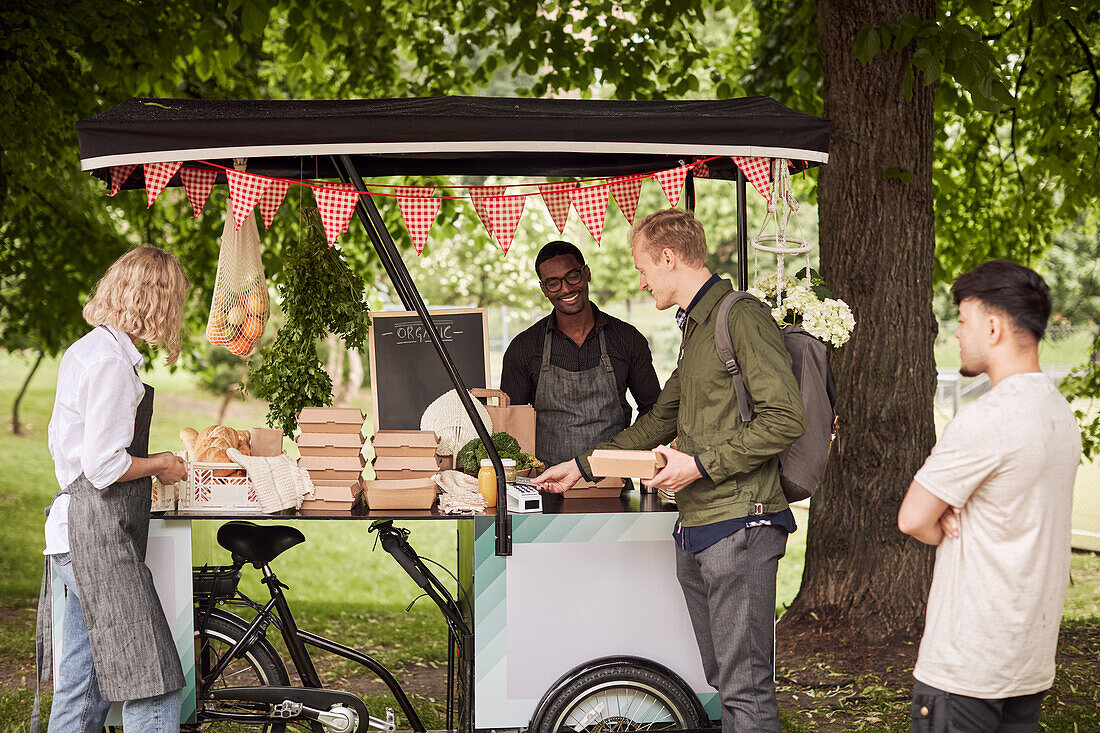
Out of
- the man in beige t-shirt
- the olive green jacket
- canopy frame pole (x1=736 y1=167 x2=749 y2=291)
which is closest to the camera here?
the man in beige t-shirt

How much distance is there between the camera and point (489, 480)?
3.40 metres

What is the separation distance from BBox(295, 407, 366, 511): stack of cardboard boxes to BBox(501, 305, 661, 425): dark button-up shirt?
102cm

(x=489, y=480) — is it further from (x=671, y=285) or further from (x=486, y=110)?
(x=486, y=110)

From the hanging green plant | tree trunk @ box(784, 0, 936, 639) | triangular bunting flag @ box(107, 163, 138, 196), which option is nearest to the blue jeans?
the hanging green plant

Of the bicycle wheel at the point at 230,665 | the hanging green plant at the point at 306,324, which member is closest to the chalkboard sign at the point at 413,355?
the hanging green plant at the point at 306,324

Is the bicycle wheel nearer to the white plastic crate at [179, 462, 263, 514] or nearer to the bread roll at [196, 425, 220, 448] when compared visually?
the white plastic crate at [179, 462, 263, 514]

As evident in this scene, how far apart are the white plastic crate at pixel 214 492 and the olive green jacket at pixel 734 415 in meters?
1.47

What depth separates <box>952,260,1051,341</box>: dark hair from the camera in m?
2.21

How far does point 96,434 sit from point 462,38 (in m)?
6.02

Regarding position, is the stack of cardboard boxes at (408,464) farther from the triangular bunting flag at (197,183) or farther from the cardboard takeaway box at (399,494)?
the triangular bunting flag at (197,183)

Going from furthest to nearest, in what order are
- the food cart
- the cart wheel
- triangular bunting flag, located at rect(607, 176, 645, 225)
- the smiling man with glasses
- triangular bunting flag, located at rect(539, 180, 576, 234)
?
triangular bunting flag, located at rect(539, 180, 576, 234)
triangular bunting flag, located at rect(607, 176, 645, 225)
the smiling man with glasses
the cart wheel
the food cart

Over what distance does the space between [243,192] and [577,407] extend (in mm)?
1639

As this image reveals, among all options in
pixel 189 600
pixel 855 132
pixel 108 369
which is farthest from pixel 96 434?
pixel 855 132

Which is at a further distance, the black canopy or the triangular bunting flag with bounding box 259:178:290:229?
the triangular bunting flag with bounding box 259:178:290:229
